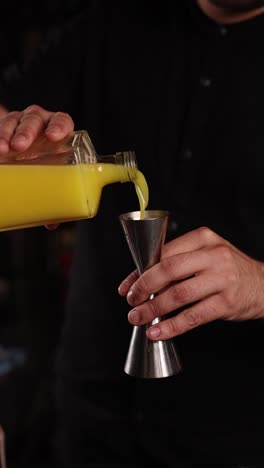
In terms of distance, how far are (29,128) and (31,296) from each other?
2.71 meters

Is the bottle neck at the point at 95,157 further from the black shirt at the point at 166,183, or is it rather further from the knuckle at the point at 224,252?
the black shirt at the point at 166,183

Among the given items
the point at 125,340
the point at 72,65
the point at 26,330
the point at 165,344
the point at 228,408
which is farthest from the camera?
the point at 26,330

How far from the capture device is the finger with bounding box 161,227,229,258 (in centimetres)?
125

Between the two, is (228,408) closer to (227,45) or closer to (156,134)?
(156,134)

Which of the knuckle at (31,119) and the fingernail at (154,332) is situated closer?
the fingernail at (154,332)

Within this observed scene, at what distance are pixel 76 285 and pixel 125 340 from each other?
0.24 meters

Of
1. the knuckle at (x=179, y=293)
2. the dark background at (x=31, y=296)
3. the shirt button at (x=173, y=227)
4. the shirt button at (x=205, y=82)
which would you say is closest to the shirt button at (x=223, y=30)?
the shirt button at (x=205, y=82)

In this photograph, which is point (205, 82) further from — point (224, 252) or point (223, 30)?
point (224, 252)

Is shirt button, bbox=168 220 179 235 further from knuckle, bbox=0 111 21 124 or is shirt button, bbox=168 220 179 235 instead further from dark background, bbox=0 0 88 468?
dark background, bbox=0 0 88 468

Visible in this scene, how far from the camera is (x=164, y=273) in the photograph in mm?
1192

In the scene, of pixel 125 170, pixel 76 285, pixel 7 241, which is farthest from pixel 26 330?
pixel 125 170

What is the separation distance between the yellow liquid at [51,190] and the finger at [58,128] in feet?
0.18

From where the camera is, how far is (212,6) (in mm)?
1787

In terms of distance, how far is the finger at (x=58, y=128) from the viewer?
129 cm
